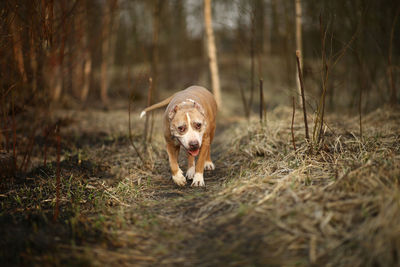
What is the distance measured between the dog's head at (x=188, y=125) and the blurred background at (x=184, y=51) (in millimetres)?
869

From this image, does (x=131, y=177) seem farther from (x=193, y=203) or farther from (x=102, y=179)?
(x=193, y=203)

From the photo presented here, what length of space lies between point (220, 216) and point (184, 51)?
1994 centimetres

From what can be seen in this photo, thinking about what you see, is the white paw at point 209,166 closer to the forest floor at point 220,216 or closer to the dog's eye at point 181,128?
the forest floor at point 220,216

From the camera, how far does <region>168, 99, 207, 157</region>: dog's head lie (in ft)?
12.9

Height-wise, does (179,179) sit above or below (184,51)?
below

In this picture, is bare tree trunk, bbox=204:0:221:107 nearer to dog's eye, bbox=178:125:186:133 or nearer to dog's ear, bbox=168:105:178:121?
dog's ear, bbox=168:105:178:121

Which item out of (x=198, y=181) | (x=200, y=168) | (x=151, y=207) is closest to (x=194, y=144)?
(x=200, y=168)

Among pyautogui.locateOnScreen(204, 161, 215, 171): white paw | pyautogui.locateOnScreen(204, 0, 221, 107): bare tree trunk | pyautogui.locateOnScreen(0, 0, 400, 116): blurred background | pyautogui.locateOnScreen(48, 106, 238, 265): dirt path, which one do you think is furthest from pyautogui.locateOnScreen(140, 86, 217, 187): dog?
pyautogui.locateOnScreen(204, 0, 221, 107): bare tree trunk

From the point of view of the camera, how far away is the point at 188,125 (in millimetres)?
3967

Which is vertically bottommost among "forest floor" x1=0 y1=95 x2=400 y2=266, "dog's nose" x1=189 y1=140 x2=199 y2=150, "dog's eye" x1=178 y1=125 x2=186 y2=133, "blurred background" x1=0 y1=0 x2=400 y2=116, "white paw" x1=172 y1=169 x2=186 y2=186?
"white paw" x1=172 y1=169 x2=186 y2=186

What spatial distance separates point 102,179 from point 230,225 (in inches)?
92.5

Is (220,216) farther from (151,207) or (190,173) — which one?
(190,173)

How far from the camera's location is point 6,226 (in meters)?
2.77

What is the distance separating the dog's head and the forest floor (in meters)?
0.62
